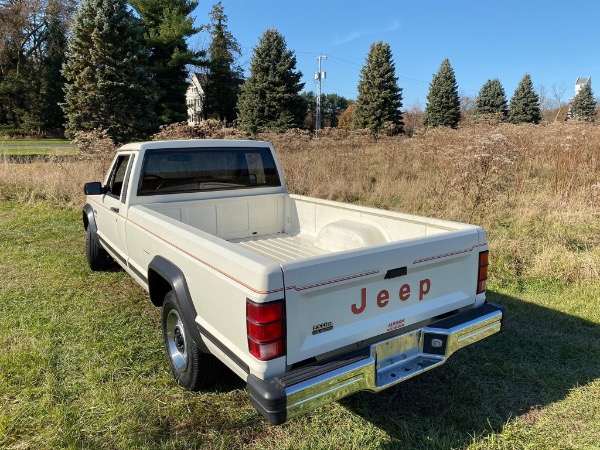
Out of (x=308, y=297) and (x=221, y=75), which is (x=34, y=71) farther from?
(x=308, y=297)

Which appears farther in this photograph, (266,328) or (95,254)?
(95,254)

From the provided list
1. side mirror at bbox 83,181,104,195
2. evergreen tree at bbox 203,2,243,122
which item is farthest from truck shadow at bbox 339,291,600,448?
evergreen tree at bbox 203,2,243,122

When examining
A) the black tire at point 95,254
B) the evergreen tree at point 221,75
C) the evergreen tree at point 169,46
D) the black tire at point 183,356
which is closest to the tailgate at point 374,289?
the black tire at point 183,356

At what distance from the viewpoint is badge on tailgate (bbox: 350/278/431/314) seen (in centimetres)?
231

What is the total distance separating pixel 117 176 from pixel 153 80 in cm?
2519

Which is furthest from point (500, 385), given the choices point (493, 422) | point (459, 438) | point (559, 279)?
point (559, 279)

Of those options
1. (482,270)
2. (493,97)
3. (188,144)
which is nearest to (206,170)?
(188,144)

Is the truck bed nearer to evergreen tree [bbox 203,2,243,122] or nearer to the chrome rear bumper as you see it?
the chrome rear bumper

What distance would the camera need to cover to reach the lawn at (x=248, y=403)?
253cm

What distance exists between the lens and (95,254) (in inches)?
214

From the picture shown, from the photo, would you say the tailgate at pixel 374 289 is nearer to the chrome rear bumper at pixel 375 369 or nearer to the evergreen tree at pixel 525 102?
the chrome rear bumper at pixel 375 369

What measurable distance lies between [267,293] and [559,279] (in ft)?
14.8

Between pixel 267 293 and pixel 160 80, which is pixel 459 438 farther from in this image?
pixel 160 80

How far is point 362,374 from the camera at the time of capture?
2164 mm
